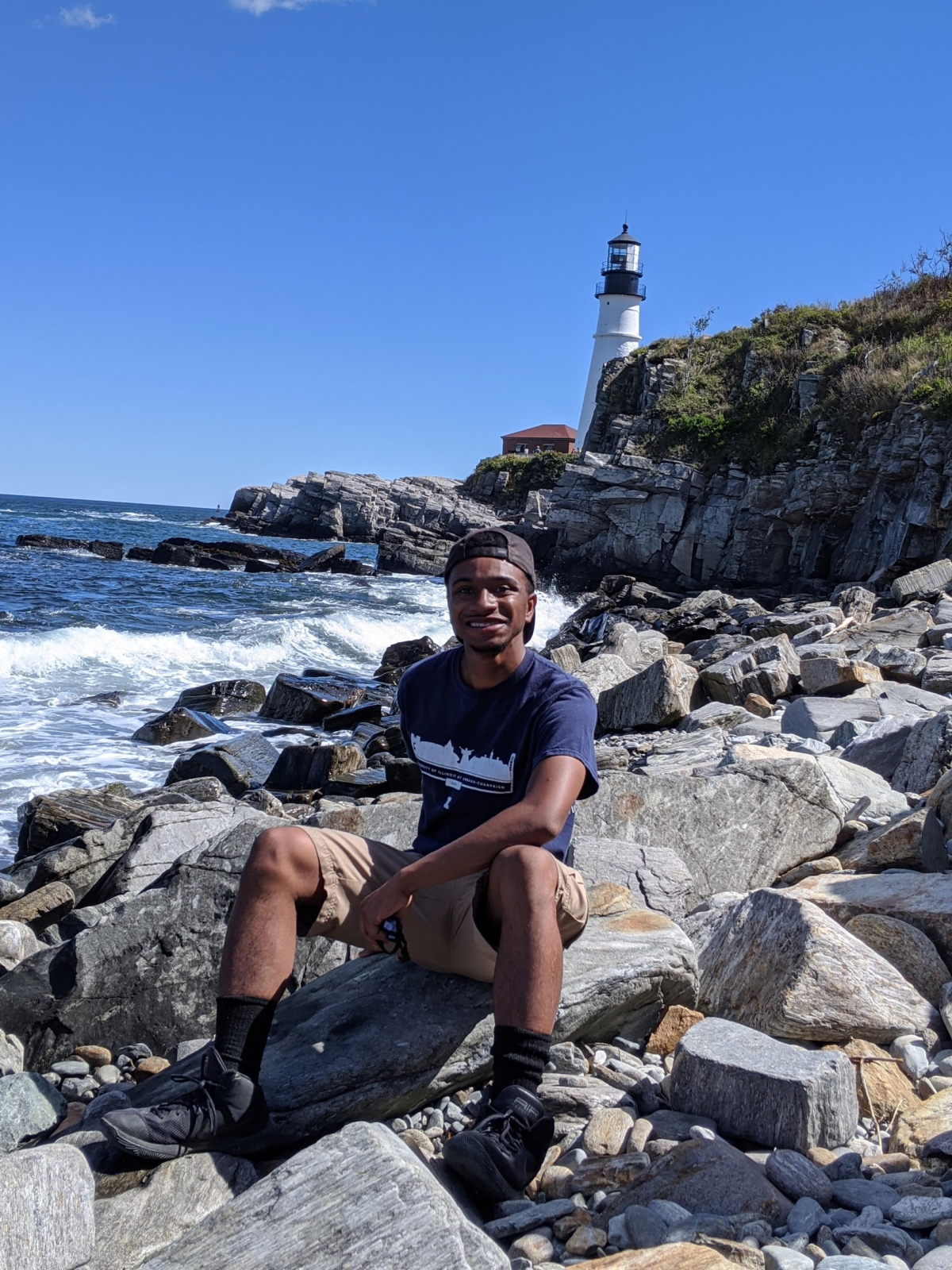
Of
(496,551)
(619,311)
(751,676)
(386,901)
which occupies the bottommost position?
(386,901)

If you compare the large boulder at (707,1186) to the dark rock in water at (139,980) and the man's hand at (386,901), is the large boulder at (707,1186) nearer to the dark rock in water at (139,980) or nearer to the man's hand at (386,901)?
the man's hand at (386,901)

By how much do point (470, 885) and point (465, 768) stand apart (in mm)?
398

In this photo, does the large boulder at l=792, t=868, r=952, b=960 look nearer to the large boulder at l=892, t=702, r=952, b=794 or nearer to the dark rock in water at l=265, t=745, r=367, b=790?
the large boulder at l=892, t=702, r=952, b=794

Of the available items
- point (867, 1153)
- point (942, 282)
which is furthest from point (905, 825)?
point (942, 282)

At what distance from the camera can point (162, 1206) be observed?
8.44 feet

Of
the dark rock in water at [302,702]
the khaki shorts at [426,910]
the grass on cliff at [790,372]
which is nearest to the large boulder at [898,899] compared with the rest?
the khaki shorts at [426,910]

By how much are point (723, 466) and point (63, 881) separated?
31.4 metres

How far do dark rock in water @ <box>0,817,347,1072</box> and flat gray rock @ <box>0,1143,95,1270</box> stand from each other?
5.71ft

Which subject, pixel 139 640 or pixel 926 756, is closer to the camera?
pixel 926 756

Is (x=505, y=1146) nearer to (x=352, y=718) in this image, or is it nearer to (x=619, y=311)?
(x=352, y=718)

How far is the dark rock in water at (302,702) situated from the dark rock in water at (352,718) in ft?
1.01

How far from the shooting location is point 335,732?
13.1 meters

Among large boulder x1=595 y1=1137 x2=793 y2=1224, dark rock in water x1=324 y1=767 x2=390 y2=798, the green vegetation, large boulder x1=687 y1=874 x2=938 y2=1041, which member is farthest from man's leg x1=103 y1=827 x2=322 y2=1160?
the green vegetation

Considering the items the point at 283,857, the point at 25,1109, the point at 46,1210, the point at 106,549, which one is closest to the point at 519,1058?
the point at 283,857
